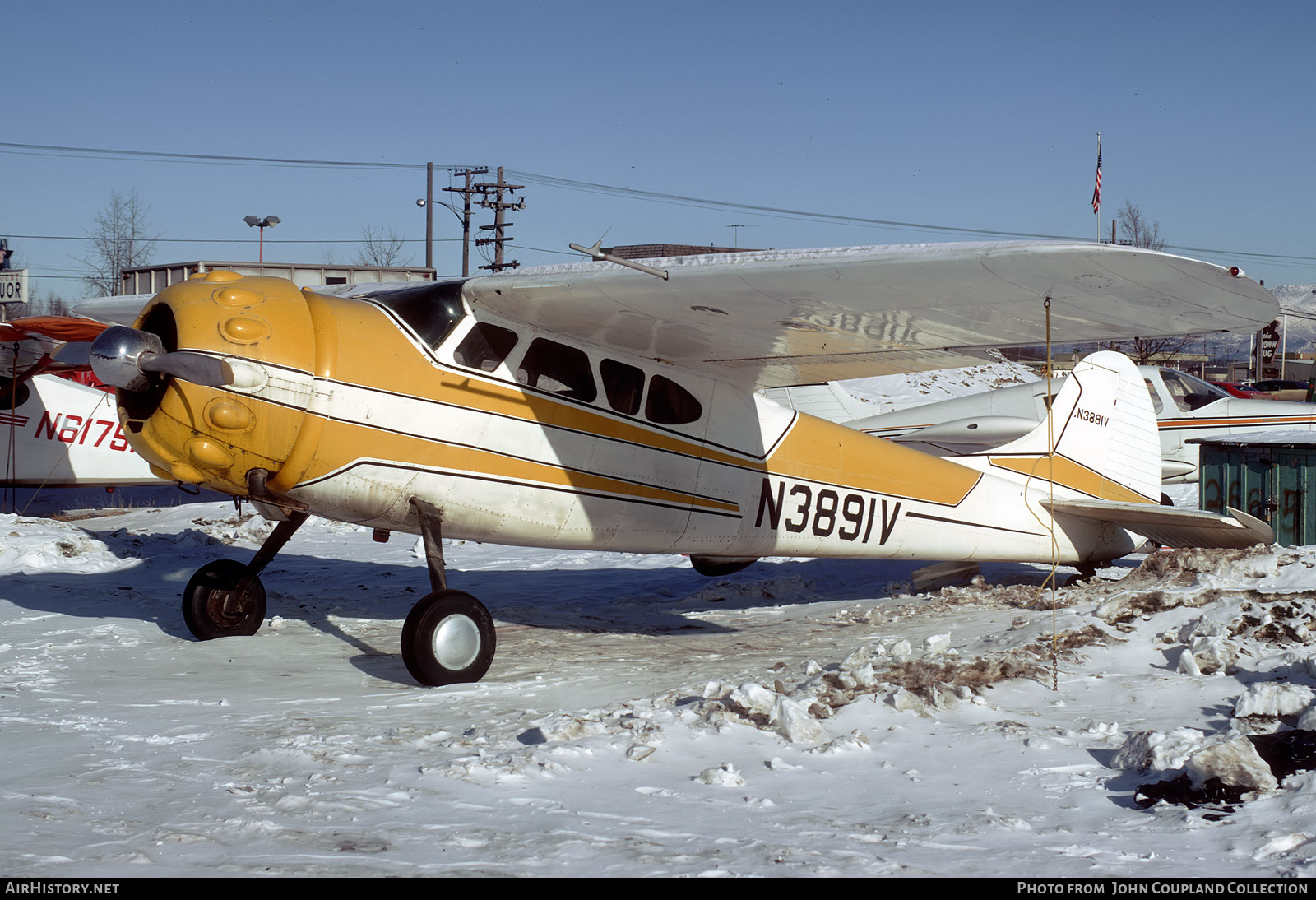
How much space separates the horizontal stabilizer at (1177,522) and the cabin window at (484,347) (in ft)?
13.4

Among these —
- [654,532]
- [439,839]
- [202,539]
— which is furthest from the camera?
[202,539]

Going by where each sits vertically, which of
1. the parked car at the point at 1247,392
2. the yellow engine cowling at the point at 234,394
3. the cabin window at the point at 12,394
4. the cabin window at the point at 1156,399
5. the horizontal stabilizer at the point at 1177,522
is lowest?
the horizontal stabilizer at the point at 1177,522

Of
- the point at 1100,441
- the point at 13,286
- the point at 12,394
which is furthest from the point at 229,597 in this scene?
the point at 13,286

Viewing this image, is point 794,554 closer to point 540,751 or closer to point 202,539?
point 540,751

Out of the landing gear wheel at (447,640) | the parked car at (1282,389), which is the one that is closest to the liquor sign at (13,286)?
the landing gear wheel at (447,640)

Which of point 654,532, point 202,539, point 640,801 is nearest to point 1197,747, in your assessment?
point 640,801

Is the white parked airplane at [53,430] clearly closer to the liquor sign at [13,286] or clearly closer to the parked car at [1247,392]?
the liquor sign at [13,286]

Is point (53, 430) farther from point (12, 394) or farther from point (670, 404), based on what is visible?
point (670, 404)

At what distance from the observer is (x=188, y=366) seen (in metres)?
5.69

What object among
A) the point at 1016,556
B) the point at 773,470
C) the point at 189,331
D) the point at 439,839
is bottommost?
the point at 439,839

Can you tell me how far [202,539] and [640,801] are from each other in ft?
30.0

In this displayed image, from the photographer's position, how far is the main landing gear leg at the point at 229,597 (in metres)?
7.38

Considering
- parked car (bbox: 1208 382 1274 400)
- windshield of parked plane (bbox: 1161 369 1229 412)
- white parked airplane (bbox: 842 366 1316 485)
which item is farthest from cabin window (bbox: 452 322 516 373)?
parked car (bbox: 1208 382 1274 400)

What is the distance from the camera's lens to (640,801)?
13.2 ft
